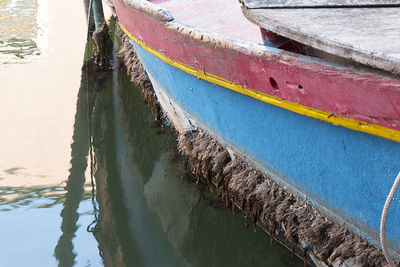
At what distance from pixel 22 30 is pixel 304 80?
6032 mm

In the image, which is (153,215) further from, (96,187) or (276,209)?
(276,209)

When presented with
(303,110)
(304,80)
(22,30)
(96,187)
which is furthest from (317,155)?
(22,30)

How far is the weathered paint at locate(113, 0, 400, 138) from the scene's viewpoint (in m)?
1.44

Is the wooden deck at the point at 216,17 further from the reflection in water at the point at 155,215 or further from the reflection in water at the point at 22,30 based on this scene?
the reflection in water at the point at 22,30

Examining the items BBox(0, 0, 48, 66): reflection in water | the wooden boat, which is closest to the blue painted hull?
the wooden boat

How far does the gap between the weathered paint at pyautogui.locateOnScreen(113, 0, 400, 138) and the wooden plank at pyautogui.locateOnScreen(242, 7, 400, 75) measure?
71 mm

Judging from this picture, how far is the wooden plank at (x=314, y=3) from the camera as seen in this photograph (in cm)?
192

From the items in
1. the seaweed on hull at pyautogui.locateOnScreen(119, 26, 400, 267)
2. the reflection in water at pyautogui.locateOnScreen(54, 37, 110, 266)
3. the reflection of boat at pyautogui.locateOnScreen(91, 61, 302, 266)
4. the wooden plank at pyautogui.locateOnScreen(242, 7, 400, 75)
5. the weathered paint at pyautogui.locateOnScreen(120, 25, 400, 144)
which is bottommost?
the reflection of boat at pyautogui.locateOnScreen(91, 61, 302, 266)

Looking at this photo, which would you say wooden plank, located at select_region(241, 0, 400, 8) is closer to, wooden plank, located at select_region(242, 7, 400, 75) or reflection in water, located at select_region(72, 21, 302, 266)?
wooden plank, located at select_region(242, 7, 400, 75)

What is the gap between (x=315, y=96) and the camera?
5.42ft

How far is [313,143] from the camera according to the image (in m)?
1.82

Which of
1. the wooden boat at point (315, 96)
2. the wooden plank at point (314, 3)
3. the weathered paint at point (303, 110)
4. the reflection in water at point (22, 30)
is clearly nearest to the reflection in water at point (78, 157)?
the reflection in water at point (22, 30)

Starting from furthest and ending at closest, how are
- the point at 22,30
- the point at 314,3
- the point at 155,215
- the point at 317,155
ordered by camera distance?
the point at 22,30, the point at 155,215, the point at 314,3, the point at 317,155

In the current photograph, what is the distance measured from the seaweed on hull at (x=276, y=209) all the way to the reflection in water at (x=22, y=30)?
366cm
